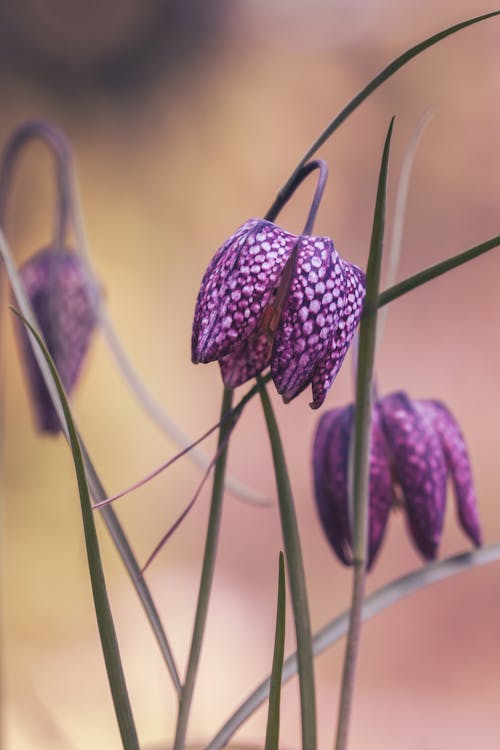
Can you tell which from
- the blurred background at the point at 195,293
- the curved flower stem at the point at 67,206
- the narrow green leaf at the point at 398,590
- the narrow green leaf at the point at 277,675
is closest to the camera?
the narrow green leaf at the point at 277,675

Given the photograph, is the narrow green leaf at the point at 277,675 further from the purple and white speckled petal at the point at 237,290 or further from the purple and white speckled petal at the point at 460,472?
the purple and white speckled petal at the point at 460,472

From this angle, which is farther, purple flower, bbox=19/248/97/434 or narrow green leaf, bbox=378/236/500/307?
purple flower, bbox=19/248/97/434

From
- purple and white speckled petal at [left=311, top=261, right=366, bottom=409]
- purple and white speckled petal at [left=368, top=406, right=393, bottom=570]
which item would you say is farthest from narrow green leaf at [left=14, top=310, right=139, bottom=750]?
purple and white speckled petal at [left=368, top=406, right=393, bottom=570]

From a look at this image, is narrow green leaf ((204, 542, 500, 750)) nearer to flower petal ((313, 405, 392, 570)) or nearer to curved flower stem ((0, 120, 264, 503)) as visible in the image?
flower petal ((313, 405, 392, 570))

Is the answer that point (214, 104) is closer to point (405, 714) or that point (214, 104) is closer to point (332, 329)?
point (405, 714)

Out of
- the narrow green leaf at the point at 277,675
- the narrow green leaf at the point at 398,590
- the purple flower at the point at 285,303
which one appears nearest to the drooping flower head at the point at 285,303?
the purple flower at the point at 285,303

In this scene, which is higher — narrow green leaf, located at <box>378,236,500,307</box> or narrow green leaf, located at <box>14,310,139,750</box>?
narrow green leaf, located at <box>378,236,500,307</box>
